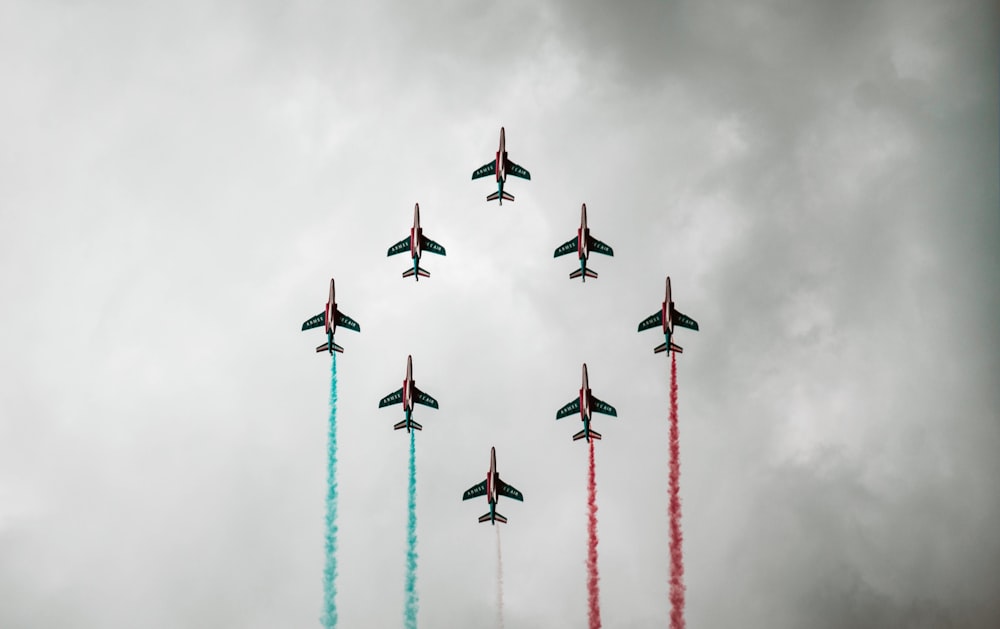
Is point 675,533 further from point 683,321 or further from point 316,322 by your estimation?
point 316,322

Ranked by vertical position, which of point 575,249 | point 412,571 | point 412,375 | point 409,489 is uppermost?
point 575,249

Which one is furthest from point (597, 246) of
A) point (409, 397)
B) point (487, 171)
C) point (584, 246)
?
point (409, 397)

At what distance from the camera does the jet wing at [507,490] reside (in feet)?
493

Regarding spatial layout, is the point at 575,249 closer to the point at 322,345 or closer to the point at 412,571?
the point at 322,345

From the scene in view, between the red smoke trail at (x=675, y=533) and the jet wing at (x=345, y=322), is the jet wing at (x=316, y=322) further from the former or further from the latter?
the red smoke trail at (x=675, y=533)

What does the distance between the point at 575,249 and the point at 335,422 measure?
123 feet

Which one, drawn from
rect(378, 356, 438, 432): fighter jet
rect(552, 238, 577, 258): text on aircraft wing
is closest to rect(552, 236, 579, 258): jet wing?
rect(552, 238, 577, 258): text on aircraft wing

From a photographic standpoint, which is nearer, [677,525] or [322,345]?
[677,525]

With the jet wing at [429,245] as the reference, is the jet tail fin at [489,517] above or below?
below

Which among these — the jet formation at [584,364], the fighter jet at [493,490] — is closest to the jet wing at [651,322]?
the jet formation at [584,364]

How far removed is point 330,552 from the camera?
5930 inches

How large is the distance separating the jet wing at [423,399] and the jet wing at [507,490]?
12.8 meters

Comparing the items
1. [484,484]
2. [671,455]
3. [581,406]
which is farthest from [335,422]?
[671,455]

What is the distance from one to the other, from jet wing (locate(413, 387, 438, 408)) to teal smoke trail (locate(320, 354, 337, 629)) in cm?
1141
